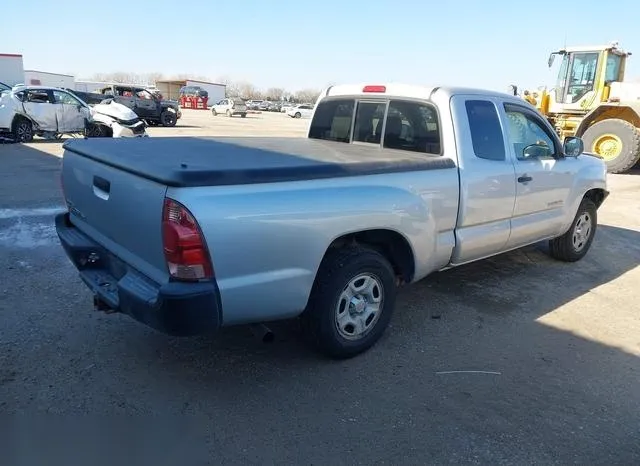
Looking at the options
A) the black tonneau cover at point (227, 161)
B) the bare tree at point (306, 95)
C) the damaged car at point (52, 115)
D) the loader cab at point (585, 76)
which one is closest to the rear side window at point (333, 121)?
the black tonneau cover at point (227, 161)

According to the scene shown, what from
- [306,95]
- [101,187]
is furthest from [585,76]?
[306,95]

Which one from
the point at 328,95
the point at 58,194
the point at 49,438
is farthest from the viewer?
the point at 58,194

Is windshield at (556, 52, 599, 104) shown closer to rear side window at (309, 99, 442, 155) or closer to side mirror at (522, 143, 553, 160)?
side mirror at (522, 143, 553, 160)

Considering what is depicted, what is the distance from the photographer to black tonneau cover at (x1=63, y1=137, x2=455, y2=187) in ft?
8.63

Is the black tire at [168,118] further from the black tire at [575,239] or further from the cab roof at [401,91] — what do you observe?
the black tire at [575,239]

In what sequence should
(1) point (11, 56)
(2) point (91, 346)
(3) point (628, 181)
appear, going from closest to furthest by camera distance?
1. (2) point (91, 346)
2. (3) point (628, 181)
3. (1) point (11, 56)

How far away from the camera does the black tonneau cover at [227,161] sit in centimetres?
263

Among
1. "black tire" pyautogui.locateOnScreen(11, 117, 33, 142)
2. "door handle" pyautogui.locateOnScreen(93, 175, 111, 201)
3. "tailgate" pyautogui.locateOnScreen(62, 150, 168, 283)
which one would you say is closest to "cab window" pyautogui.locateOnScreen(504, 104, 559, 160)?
"tailgate" pyautogui.locateOnScreen(62, 150, 168, 283)

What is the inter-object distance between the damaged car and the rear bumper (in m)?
11.9

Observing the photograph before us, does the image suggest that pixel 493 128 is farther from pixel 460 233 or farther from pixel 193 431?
pixel 193 431

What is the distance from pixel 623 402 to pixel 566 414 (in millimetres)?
475

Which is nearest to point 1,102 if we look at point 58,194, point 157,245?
point 58,194

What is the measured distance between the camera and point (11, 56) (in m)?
40.3

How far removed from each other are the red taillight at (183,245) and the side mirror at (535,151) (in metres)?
3.36
